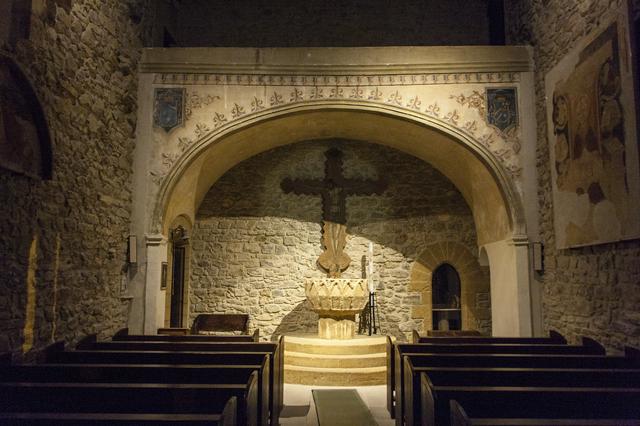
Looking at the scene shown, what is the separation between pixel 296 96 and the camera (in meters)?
7.18

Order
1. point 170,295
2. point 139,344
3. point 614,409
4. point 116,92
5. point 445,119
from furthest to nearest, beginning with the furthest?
point 170,295 < point 445,119 < point 116,92 < point 139,344 < point 614,409

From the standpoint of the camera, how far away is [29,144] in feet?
14.5

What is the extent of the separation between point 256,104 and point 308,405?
3.98m

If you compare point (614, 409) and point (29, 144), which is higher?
point (29, 144)

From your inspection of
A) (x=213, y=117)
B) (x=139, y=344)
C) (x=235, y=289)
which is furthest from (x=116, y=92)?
(x=235, y=289)

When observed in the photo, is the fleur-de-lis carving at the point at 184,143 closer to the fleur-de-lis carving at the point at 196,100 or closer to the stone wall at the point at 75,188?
the fleur-de-lis carving at the point at 196,100

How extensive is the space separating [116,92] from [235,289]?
4.12 m

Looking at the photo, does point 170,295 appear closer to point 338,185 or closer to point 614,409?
point 338,185

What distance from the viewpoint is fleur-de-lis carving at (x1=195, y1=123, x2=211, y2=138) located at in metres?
7.06

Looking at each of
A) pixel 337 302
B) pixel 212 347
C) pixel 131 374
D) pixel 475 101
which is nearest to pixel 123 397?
pixel 131 374

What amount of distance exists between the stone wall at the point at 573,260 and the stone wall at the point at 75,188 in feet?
17.1

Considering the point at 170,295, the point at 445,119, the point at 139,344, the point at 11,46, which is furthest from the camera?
the point at 170,295

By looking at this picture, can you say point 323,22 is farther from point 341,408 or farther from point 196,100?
point 341,408

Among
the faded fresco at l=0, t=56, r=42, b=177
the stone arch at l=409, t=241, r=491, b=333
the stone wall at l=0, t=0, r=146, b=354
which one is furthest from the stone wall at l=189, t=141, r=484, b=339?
the faded fresco at l=0, t=56, r=42, b=177
